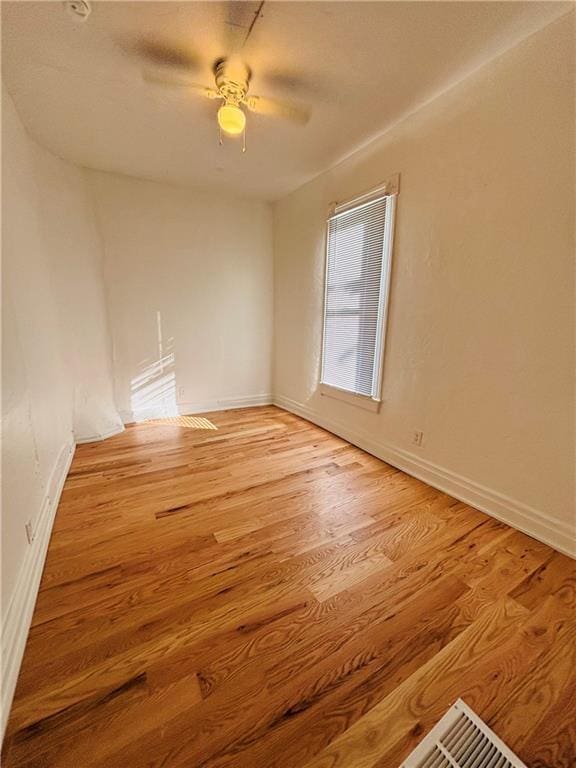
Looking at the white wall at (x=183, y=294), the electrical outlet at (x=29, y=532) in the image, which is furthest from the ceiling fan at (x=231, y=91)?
the electrical outlet at (x=29, y=532)

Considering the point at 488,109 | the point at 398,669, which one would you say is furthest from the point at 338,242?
the point at 398,669

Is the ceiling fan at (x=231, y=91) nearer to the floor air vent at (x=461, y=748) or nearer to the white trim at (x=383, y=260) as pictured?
the white trim at (x=383, y=260)

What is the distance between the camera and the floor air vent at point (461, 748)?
82 cm

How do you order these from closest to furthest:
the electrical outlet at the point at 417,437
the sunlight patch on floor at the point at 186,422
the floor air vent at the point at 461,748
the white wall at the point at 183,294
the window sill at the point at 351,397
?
the floor air vent at the point at 461,748 → the electrical outlet at the point at 417,437 → the window sill at the point at 351,397 → the white wall at the point at 183,294 → the sunlight patch on floor at the point at 186,422

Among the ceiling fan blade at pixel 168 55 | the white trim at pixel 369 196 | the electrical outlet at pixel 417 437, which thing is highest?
the ceiling fan blade at pixel 168 55

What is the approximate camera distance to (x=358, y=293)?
275 cm

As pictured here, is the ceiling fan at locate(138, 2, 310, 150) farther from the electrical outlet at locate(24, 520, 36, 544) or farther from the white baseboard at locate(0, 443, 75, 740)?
the white baseboard at locate(0, 443, 75, 740)

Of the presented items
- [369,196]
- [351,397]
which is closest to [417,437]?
[351,397]

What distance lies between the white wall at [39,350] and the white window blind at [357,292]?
2343 millimetres

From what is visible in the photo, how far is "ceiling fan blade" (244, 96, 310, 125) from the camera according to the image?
5.86ft

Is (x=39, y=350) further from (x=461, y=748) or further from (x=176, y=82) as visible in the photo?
(x=461, y=748)

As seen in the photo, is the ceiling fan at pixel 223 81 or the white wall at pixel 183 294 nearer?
the ceiling fan at pixel 223 81

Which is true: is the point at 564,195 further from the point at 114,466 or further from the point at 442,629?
the point at 114,466

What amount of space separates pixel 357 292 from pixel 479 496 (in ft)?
6.10
